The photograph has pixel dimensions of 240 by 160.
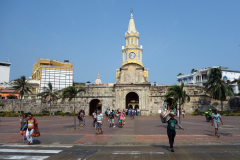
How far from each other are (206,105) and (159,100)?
928 centimetres

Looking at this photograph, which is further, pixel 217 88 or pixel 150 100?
pixel 150 100

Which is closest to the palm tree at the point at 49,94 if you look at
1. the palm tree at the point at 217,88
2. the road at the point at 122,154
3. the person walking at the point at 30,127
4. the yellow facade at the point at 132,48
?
the yellow facade at the point at 132,48

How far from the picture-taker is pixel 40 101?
43938mm

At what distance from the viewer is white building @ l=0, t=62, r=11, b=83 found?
239 ft

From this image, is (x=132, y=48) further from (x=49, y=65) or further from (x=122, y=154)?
(x=122, y=154)

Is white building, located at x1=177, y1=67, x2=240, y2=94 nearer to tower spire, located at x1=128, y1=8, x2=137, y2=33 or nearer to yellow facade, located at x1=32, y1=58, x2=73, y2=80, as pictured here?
tower spire, located at x1=128, y1=8, x2=137, y2=33

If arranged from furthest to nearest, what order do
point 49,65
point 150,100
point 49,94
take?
1. point 49,65
2. point 49,94
3. point 150,100

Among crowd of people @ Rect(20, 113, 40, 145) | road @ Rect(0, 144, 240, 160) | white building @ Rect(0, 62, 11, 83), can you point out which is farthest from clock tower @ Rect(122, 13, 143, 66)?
road @ Rect(0, 144, 240, 160)

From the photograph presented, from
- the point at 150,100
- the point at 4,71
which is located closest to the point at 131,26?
the point at 150,100

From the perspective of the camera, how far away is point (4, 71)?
7338 centimetres

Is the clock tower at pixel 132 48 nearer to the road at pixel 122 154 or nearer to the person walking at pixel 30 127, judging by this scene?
the person walking at pixel 30 127

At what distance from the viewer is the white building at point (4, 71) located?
72.8 meters

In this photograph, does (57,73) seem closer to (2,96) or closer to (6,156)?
(2,96)

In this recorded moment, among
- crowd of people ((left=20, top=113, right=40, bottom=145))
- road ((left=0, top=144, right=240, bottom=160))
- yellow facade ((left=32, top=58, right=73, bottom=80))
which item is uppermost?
yellow facade ((left=32, top=58, right=73, bottom=80))
